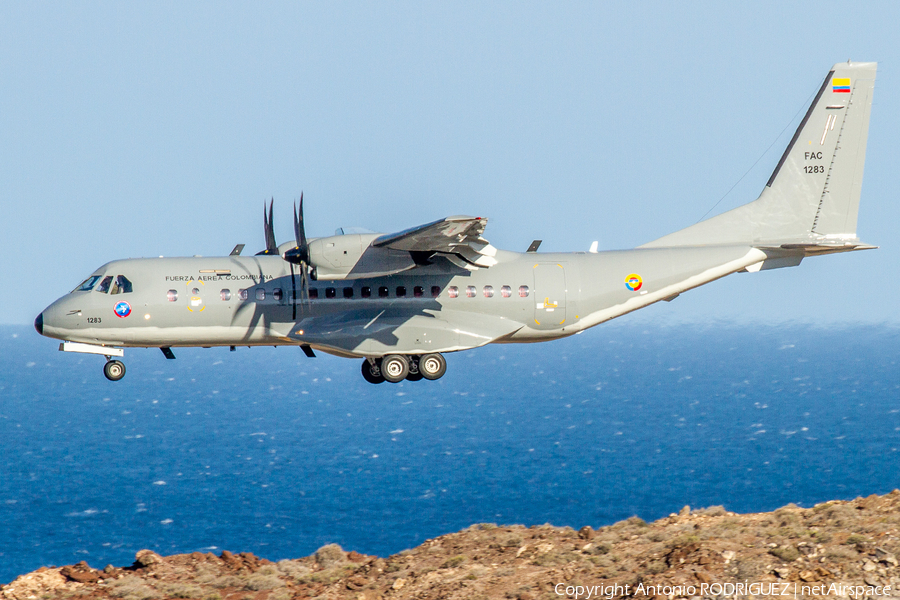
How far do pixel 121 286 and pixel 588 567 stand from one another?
16044 mm

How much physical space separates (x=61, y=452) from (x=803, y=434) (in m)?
115

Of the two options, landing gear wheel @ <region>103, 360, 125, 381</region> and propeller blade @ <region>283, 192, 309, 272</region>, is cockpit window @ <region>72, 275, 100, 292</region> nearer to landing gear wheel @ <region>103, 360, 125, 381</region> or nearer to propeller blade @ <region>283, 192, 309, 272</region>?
landing gear wheel @ <region>103, 360, 125, 381</region>

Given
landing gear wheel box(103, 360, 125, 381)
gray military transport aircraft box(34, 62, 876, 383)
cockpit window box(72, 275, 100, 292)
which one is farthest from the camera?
cockpit window box(72, 275, 100, 292)

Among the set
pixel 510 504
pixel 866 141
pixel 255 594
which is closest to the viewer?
pixel 255 594

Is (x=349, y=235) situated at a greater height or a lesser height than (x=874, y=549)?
greater

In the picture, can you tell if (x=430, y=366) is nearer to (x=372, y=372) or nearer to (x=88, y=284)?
(x=372, y=372)

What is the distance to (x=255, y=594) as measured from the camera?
93.5 ft

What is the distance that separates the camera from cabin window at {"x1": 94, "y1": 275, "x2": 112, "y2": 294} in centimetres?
2800

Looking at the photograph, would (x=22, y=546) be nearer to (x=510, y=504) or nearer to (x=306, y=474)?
(x=306, y=474)

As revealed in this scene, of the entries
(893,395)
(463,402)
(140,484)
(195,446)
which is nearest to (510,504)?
(140,484)

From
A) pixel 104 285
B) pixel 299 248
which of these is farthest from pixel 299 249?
pixel 104 285

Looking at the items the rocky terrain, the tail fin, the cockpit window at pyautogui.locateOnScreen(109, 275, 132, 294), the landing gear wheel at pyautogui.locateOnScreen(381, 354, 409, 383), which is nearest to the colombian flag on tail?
the tail fin

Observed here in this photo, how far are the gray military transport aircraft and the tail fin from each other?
920mm

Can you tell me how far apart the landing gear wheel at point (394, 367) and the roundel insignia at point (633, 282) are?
7321 millimetres
